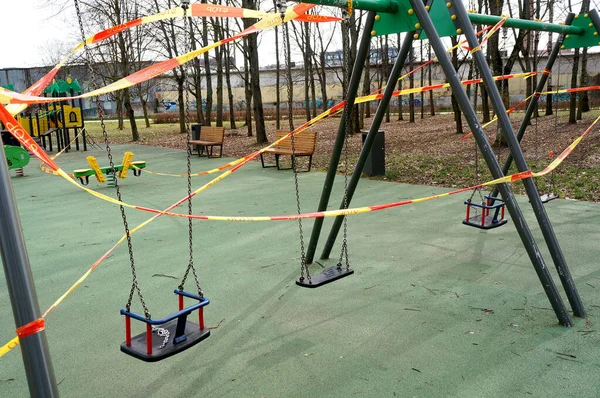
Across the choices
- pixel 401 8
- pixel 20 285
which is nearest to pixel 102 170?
pixel 401 8

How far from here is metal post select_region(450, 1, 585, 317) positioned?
365 cm

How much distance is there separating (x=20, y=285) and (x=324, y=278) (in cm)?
247


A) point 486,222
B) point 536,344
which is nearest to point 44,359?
point 536,344

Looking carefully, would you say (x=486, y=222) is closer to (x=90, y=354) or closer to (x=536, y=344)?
(x=536, y=344)

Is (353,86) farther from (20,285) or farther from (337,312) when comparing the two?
(20,285)

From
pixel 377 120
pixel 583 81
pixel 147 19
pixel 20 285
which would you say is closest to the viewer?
pixel 20 285

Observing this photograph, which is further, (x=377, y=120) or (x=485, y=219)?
(x=485, y=219)

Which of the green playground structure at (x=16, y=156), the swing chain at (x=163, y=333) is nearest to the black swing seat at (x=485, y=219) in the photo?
the swing chain at (x=163, y=333)

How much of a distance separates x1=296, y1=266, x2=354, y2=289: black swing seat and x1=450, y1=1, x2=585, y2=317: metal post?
4.88 ft

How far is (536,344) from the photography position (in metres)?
3.23

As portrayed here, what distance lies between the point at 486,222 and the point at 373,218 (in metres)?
1.64

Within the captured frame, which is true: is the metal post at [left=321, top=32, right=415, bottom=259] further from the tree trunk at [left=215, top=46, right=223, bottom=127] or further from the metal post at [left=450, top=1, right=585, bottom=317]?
the tree trunk at [left=215, top=46, right=223, bottom=127]

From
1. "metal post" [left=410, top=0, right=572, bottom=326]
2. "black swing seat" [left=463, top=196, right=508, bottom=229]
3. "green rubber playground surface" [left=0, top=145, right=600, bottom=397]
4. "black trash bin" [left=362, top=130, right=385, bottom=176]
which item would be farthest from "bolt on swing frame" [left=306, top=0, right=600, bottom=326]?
"black trash bin" [left=362, top=130, right=385, bottom=176]

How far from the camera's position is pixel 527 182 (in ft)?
12.2
